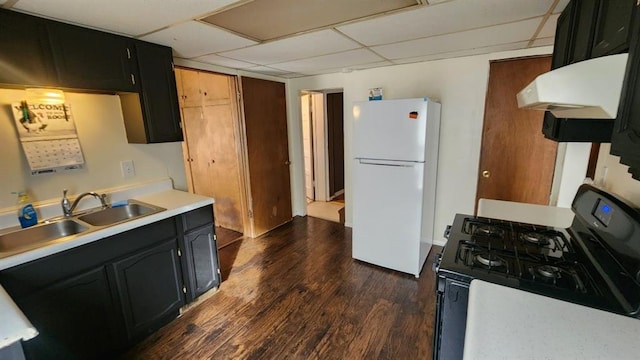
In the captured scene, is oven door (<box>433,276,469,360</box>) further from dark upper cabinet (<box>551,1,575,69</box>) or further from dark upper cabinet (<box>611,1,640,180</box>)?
dark upper cabinet (<box>551,1,575,69</box>)

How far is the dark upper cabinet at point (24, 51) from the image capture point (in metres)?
1.40

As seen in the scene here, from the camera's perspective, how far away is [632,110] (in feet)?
2.47

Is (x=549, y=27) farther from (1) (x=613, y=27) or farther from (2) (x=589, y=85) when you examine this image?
(2) (x=589, y=85)

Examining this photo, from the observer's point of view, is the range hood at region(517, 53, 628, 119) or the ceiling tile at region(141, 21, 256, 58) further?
the ceiling tile at region(141, 21, 256, 58)

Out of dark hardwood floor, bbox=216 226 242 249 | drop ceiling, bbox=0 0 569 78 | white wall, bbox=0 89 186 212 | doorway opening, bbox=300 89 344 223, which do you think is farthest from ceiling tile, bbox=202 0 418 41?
doorway opening, bbox=300 89 344 223

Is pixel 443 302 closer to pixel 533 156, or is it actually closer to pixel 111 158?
pixel 533 156

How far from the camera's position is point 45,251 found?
137 centimetres

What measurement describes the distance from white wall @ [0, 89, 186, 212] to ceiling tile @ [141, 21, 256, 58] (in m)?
0.62

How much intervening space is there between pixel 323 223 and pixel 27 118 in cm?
313

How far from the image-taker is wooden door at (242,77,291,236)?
10.8 ft

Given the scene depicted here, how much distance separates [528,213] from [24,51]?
3.09 m

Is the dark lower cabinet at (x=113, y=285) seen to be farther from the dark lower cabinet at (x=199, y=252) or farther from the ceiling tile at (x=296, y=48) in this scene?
the ceiling tile at (x=296, y=48)

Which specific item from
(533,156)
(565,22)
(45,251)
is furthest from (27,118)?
(533,156)

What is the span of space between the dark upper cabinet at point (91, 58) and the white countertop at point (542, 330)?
235cm
